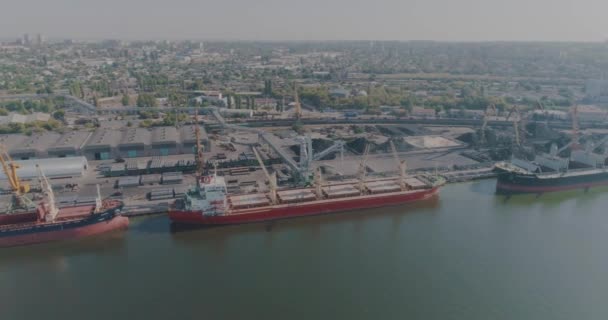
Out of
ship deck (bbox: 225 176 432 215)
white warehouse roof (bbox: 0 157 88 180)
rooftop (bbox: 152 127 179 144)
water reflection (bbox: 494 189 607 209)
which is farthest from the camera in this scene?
rooftop (bbox: 152 127 179 144)

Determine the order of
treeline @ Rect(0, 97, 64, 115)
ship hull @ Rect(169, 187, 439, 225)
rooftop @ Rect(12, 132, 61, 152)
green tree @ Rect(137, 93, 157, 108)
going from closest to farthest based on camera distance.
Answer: ship hull @ Rect(169, 187, 439, 225) < rooftop @ Rect(12, 132, 61, 152) < treeline @ Rect(0, 97, 64, 115) < green tree @ Rect(137, 93, 157, 108)

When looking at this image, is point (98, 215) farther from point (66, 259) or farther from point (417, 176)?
point (417, 176)

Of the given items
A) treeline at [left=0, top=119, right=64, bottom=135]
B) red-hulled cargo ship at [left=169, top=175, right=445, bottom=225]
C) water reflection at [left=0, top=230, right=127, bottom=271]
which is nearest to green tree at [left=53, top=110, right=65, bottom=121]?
treeline at [left=0, top=119, right=64, bottom=135]

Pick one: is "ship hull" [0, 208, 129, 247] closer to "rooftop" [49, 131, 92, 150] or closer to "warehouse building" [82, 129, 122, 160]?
"warehouse building" [82, 129, 122, 160]

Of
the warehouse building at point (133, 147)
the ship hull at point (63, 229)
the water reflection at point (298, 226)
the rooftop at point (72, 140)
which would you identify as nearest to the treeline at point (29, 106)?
the rooftop at point (72, 140)

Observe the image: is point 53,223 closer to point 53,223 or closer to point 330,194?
point 53,223

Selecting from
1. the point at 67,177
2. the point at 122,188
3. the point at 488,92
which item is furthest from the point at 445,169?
the point at 488,92
